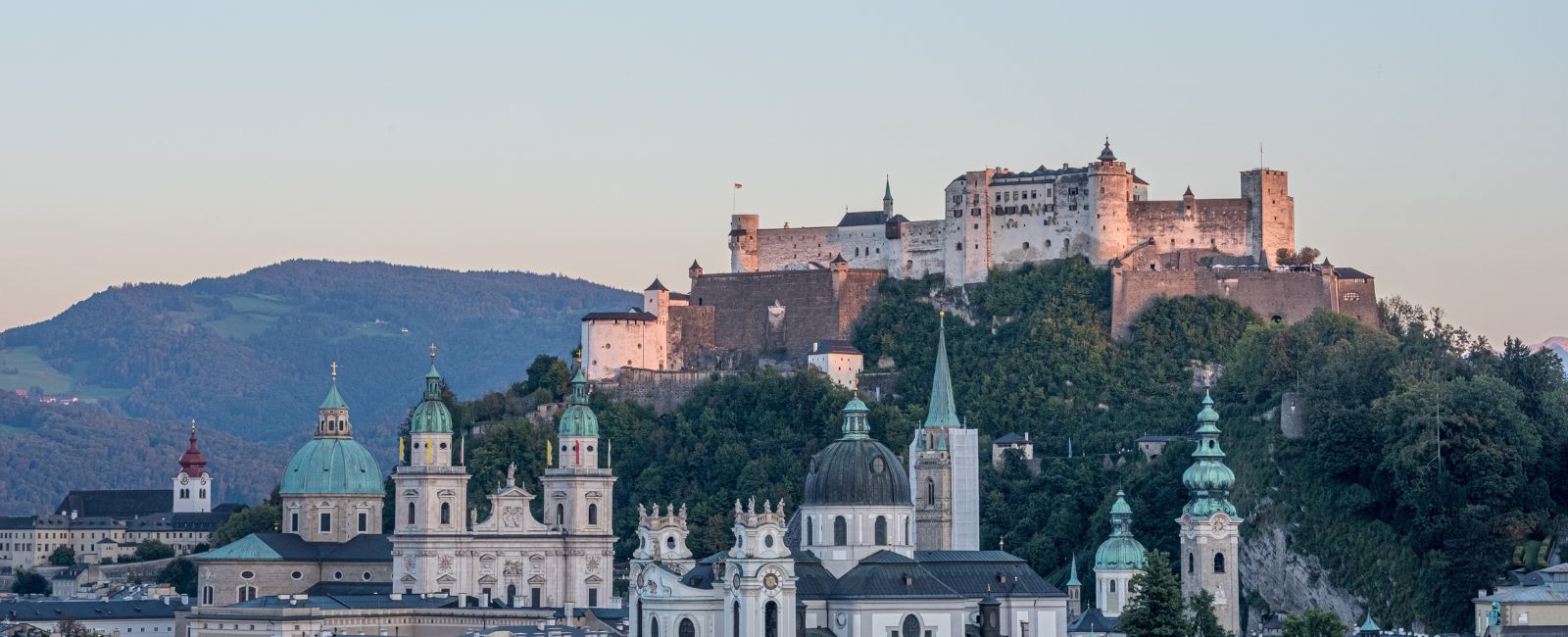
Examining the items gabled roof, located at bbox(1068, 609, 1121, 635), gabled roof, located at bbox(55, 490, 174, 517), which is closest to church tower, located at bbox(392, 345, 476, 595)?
gabled roof, located at bbox(1068, 609, 1121, 635)

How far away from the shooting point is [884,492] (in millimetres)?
85562

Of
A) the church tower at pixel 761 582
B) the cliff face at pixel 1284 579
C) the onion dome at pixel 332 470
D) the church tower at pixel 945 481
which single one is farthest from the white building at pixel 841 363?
the church tower at pixel 761 582

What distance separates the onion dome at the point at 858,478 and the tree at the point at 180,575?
4173 centimetres

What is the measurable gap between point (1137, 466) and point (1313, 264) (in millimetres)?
20088

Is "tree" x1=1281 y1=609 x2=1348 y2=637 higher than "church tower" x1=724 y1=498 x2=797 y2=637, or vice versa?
"church tower" x1=724 y1=498 x2=797 y2=637

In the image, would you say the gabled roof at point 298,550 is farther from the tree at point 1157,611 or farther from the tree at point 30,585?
the tree at point 30,585

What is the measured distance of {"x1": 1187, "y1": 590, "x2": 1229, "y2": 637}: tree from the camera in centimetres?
8119

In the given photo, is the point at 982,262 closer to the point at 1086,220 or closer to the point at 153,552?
the point at 1086,220

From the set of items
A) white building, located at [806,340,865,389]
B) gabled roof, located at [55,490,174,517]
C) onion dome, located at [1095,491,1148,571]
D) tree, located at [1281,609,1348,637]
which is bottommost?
tree, located at [1281,609,1348,637]

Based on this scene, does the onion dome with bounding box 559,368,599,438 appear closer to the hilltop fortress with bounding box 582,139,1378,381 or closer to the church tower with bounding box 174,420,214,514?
the hilltop fortress with bounding box 582,139,1378,381

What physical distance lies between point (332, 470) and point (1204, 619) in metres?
37.8

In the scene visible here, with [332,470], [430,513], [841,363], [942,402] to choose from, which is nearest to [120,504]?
[841,363]

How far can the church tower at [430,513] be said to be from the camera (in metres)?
96.6

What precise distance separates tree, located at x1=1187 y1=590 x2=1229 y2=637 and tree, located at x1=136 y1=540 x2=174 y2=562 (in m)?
63.0
